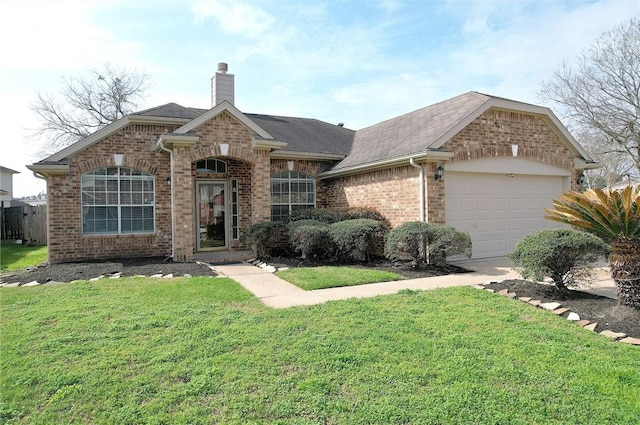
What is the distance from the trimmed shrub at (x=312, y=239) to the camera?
1106 centimetres

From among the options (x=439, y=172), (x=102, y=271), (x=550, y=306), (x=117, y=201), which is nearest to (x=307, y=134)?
(x=439, y=172)

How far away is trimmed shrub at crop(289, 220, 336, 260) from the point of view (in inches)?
436

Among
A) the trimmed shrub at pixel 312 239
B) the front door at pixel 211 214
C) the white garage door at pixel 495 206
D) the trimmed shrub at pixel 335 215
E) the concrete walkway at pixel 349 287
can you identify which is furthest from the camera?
the front door at pixel 211 214

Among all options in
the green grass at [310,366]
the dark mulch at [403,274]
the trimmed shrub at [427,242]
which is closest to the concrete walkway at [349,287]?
the dark mulch at [403,274]

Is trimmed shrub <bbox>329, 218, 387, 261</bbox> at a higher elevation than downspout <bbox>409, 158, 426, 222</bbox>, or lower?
lower

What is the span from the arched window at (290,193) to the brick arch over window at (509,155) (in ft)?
18.9

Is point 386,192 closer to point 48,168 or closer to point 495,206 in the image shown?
point 495,206

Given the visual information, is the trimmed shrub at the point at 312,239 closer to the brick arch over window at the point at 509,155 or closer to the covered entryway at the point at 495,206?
the covered entryway at the point at 495,206

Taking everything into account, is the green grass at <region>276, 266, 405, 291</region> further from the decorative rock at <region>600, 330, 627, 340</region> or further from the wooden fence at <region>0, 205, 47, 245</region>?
the wooden fence at <region>0, 205, 47, 245</region>

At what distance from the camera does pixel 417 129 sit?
13.2 metres

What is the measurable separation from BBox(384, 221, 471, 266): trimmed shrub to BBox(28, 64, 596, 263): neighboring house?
1159 millimetres

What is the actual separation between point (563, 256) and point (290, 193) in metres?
9.59

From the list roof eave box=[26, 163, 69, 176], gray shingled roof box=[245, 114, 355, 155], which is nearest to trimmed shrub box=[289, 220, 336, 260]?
gray shingled roof box=[245, 114, 355, 155]

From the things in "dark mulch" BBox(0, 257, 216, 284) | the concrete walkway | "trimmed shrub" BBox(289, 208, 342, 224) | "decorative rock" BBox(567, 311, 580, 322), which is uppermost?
"trimmed shrub" BBox(289, 208, 342, 224)
